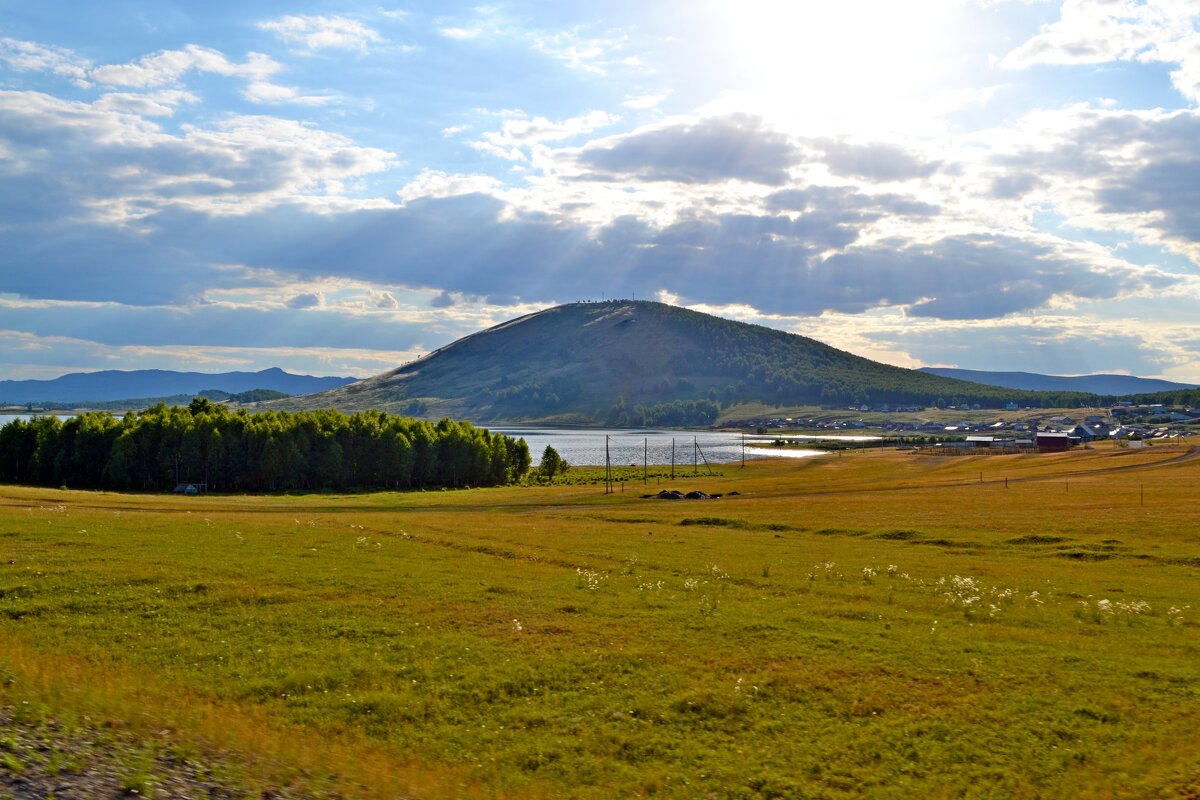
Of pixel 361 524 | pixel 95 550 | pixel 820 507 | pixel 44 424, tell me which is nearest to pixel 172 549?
pixel 95 550

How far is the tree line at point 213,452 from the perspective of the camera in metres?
131

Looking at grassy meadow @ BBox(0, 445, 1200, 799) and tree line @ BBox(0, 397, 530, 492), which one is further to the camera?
tree line @ BBox(0, 397, 530, 492)

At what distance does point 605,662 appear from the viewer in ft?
76.8

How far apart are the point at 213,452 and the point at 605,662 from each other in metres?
125

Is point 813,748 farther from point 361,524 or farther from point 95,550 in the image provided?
point 361,524

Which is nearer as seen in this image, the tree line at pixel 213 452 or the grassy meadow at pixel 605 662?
the grassy meadow at pixel 605 662

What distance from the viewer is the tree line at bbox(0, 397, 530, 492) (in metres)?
131

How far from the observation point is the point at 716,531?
6419 centimetres

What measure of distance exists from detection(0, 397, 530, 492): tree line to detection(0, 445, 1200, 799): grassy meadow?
288 ft

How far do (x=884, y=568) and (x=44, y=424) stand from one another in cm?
14069

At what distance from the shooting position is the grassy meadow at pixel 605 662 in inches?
659

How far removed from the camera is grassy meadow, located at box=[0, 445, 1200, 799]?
16.8m

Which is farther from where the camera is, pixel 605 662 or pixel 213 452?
pixel 213 452

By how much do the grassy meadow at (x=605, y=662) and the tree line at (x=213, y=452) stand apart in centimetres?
8784
